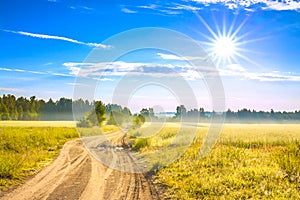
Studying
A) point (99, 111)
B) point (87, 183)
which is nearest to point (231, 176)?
point (87, 183)

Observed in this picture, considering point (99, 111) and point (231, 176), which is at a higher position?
point (99, 111)

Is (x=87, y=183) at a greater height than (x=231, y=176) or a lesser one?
lesser

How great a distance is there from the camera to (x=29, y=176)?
1208 centimetres

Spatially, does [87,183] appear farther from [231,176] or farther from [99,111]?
[99,111]

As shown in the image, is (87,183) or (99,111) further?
(99,111)

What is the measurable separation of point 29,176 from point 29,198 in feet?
12.2

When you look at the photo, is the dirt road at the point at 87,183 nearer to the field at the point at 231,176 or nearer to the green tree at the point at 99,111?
the field at the point at 231,176

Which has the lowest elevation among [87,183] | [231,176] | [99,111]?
[87,183]

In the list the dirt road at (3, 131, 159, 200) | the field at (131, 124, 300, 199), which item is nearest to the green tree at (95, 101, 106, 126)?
the dirt road at (3, 131, 159, 200)

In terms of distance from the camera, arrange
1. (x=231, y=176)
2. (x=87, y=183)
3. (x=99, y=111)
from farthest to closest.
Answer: (x=99, y=111), (x=231, y=176), (x=87, y=183)

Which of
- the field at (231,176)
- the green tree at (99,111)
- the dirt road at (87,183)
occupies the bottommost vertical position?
the dirt road at (87,183)

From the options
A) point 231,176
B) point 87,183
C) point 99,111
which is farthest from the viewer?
point 99,111

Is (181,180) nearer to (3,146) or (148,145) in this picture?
(148,145)

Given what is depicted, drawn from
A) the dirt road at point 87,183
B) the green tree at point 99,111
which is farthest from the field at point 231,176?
the green tree at point 99,111
